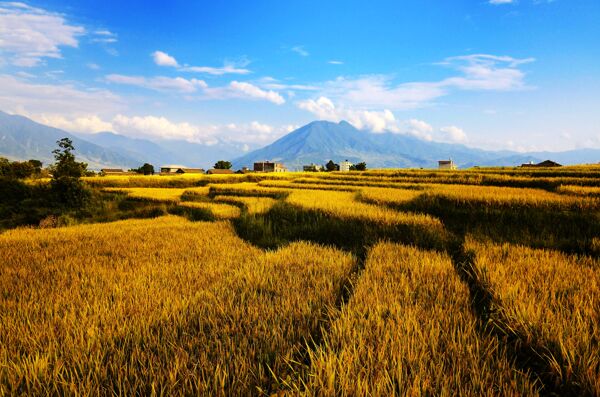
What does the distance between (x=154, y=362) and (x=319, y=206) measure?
805cm

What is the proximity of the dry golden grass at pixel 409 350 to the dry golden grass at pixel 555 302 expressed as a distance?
1.13ft

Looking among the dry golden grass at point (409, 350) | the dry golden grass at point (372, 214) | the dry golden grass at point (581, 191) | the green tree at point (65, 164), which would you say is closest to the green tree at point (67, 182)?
the green tree at point (65, 164)

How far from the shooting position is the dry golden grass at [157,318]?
192cm

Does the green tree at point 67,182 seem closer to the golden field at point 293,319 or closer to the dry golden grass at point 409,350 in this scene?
the golden field at point 293,319

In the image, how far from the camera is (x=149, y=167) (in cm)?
9206

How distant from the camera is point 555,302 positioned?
3.02m

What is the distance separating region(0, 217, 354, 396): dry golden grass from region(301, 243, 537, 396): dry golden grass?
32cm

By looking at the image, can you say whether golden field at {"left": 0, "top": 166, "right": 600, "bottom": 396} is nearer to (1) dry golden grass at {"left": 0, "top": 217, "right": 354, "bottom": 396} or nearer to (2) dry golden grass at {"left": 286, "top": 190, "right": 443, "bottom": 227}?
(1) dry golden grass at {"left": 0, "top": 217, "right": 354, "bottom": 396}

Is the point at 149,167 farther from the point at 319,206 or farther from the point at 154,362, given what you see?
the point at 154,362

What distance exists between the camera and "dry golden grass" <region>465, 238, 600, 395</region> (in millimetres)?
2086

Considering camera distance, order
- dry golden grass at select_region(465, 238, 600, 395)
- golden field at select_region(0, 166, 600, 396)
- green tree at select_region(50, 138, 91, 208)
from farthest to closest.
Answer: green tree at select_region(50, 138, 91, 208)
dry golden grass at select_region(465, 238, 600, 395)
golden field at select_region(0, 166, 600, 396)

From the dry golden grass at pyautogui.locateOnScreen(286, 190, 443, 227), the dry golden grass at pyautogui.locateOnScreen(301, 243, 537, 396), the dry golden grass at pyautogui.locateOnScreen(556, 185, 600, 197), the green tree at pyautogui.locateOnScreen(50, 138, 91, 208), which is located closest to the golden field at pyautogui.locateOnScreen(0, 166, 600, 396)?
the dry golden grass at pyautogui.locateOnScreen(301, 243, 537, 396)

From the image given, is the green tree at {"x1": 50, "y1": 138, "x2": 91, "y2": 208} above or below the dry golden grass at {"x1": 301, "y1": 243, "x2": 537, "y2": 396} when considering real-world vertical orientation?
above

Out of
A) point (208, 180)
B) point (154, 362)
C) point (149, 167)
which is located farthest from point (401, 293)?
point (149, 167)
